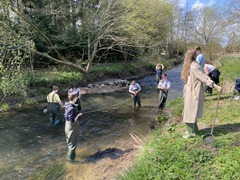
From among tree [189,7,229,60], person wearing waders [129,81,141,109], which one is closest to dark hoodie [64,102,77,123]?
person wearing waders [129,81,141,109]

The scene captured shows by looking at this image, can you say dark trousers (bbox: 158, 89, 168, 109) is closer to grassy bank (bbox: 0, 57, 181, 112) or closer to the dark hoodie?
the dark hoodie

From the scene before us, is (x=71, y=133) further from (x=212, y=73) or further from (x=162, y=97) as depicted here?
(x=212, y=73)

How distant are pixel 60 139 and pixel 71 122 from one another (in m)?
2.64

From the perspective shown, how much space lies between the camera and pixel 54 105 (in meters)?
10.4

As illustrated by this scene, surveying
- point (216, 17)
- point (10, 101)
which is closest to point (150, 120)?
point (10, 101)

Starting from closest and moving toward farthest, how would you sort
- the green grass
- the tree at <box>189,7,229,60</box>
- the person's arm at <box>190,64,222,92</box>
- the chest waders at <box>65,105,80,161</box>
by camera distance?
the person's arm at <box>190,64,222,92</box>
the chest waders at <box>65,105,80,161</box>
the green grass
the tree at <box>189,7,229,60</box>

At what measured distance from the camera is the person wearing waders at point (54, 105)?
1002 centimetres

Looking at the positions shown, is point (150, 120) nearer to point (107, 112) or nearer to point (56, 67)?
point (107, 112)

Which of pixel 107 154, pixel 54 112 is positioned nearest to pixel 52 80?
pixel 54 112

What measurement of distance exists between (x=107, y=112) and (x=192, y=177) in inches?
357

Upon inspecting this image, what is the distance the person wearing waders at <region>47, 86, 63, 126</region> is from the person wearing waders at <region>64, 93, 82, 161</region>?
2.67 metres

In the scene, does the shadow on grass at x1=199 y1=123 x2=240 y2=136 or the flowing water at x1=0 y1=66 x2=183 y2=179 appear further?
the flowing water at x1=0 y1=66 x2=183 y2=179

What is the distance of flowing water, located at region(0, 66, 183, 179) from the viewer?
6947mm

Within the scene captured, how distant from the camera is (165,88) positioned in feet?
41.0
